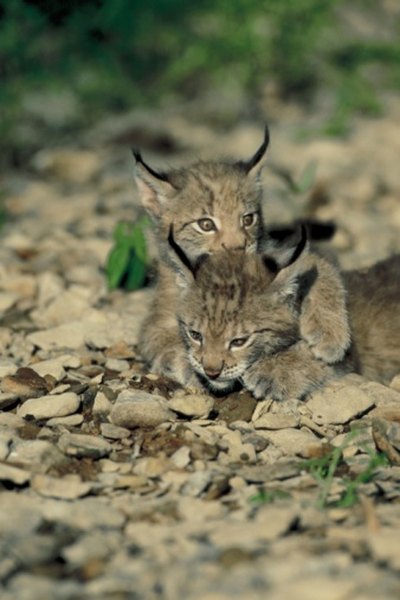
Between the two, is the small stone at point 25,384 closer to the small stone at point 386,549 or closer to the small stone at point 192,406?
the small stone at point 192,406

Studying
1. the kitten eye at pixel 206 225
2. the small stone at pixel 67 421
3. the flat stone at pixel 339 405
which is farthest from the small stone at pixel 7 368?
the flat stone at pixel 339 405

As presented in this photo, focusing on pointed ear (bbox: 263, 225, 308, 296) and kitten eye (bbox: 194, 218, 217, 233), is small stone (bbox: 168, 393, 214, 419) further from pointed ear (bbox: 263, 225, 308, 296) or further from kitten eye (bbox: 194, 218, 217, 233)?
kitten eye (bbox: 194, 218, 217, 233)

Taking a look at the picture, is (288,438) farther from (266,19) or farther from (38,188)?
(266,19)

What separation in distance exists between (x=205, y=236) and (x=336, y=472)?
6.29 feet

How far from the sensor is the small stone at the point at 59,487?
431 cm

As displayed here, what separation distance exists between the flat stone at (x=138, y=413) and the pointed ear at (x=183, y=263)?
0.69 meters

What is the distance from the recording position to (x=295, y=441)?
4898mm

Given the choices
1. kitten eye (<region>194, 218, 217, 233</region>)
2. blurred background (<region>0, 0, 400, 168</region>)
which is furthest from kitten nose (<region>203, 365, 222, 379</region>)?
blurred background (<region>0, 0, 400, 168</region>)

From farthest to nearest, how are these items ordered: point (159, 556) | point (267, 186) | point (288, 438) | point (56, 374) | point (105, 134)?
point (105, 134) → point (267, 186) → point (56, 374) → point (288, 438) → point (159, 556)

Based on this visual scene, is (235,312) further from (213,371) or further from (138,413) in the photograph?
(138,413)

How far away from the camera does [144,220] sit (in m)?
6.66

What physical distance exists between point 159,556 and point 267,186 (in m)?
4.98

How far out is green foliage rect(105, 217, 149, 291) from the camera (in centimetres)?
664

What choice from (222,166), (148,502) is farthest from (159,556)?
(222,166)
